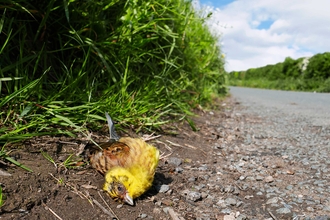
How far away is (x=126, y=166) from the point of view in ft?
5.38

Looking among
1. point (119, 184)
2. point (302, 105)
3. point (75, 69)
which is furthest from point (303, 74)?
point (119, 184)

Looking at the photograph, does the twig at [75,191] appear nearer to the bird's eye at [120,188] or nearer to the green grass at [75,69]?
the bird's eye at [120,188]

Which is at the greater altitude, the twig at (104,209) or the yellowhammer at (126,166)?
the yellowhammer at (126,166)

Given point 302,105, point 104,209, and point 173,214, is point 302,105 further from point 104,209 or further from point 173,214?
point 104,209

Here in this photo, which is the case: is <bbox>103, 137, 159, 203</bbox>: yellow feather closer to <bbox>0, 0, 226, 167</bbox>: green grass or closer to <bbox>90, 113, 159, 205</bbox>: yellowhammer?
<bbox>90, 113, 159, 205</bbox>: yellowhammer

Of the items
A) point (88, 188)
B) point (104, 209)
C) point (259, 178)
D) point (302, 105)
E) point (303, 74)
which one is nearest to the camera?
point (104, 209)

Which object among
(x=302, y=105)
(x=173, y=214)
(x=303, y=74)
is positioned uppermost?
(x=303, y=74)

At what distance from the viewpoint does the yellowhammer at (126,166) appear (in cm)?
153

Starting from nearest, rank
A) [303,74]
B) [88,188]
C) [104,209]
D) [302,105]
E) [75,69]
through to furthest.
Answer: [104,209]
[88,188]
[75,69]
[302,105]
[303,74]

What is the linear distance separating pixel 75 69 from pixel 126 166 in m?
0.96

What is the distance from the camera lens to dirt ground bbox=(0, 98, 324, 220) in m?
1.43

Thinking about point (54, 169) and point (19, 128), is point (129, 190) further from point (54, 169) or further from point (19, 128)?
point (19, 128)

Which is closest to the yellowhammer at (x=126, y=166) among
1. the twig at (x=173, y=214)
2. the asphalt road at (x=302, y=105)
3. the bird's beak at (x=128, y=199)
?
the bird's beak at (x=128, y=199)

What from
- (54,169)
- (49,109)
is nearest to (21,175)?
(54,169)
